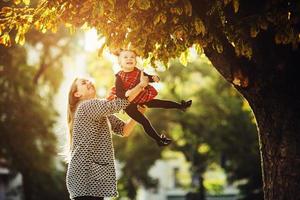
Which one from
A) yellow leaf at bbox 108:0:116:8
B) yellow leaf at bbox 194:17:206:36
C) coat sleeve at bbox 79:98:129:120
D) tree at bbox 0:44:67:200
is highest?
tree at bbox 0:44:67:200

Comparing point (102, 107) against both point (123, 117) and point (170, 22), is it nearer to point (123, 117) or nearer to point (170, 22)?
point (170, 22)

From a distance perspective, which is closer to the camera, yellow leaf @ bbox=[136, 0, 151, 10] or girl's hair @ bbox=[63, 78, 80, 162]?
yellow leaf @ bbox=[136, 0, 151, 10]

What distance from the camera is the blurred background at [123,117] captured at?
26.8 metres

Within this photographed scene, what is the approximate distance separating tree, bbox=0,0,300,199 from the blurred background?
651 inches

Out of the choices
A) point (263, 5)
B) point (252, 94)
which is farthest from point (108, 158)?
point (263, 5)

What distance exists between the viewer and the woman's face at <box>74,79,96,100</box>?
23.3 ft

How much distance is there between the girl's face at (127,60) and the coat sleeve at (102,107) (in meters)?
0.44

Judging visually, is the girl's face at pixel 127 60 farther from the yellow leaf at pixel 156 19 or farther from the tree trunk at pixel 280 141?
the tree trunk at pixel 280 141

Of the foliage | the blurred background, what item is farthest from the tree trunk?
the blurred background

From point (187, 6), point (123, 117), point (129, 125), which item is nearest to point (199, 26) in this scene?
point (187, 6)

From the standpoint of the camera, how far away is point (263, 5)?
23.5ft

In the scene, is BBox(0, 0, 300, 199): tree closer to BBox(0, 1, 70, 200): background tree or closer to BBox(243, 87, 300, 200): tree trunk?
BBox(243, 87, 300, 200): tree trunk

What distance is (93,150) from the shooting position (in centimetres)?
673

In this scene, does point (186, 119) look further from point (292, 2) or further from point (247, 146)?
point (292, 2)
